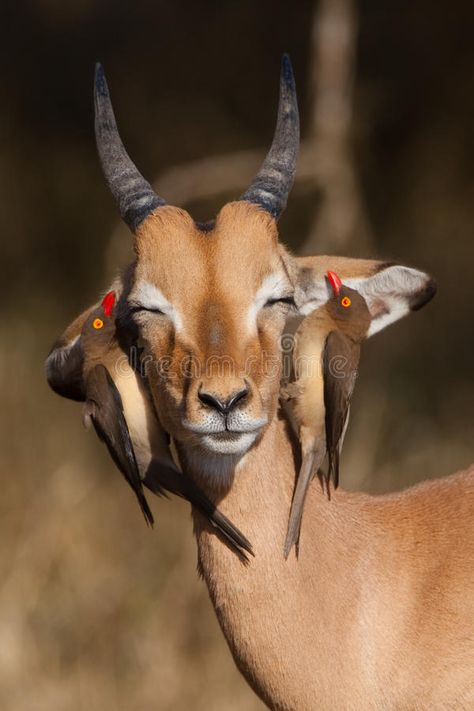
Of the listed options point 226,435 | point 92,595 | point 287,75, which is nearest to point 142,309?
point 226,435

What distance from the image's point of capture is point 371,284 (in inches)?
204

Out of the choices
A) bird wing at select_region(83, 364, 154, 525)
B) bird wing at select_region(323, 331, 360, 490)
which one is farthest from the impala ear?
bird wing at select_region(83, 364, 154, 525)

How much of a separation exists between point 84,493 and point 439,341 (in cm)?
359

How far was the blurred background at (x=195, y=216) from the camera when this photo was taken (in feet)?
27.9

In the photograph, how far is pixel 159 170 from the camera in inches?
540

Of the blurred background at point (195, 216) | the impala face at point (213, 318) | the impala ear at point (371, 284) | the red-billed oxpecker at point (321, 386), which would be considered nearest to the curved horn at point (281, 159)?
the impala face at point (213, 318)

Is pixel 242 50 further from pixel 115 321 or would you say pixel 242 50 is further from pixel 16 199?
pixel 115 321

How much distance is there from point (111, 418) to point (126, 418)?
0.14 meters

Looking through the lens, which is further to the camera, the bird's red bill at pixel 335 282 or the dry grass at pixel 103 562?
the dry grass at pixel 103 562

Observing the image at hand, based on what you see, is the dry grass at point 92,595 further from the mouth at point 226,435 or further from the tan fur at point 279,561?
the mouth at point 226,435

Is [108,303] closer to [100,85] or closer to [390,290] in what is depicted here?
[100,85]

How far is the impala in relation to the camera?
183 inches

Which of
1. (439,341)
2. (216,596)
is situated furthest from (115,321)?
(439,341)

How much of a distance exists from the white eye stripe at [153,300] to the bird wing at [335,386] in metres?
0.56
